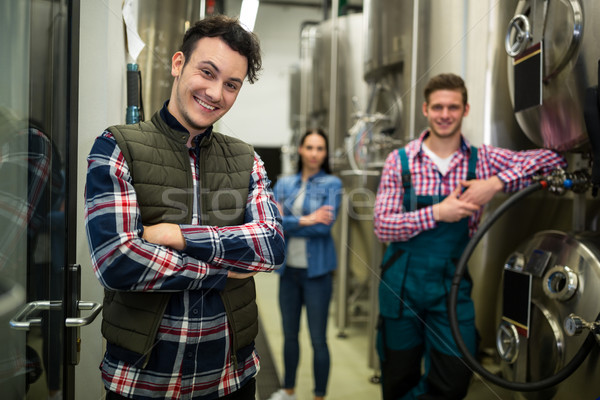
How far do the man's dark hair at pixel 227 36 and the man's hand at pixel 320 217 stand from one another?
721 mm

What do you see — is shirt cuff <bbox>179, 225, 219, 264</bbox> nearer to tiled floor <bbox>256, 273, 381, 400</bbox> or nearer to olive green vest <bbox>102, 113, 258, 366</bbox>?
olive green vest <bbox>102, 113, 258, 366</bbox>

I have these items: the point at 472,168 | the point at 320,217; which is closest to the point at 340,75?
the point at 472,168

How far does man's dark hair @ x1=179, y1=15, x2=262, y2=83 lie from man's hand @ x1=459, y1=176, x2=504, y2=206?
0.91 meters

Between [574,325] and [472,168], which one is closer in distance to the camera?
[574,325]

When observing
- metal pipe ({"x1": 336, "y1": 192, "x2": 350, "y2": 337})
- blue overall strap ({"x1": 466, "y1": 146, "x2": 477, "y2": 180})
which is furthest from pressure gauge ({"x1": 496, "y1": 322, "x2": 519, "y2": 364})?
metal pipe ({"x1": 336, "y1": 192, "x2": 350, "y2": 337})

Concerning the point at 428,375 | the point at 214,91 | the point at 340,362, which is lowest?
the point at 340,362

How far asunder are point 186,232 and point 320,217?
2.42ft

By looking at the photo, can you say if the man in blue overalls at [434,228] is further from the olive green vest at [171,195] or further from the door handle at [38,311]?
the door handle at [38,311]

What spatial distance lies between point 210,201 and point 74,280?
0.33 meters

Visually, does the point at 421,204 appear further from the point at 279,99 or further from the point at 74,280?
the point at 74,280

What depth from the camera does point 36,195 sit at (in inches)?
33.6

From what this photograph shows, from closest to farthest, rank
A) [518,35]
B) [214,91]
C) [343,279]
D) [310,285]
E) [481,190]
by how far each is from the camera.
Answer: [214,91]
[518,35]
[481,190]
[310,285]
[343,279]

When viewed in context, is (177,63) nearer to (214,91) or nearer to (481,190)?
(214,91)

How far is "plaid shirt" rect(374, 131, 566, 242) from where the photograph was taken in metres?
1.46
